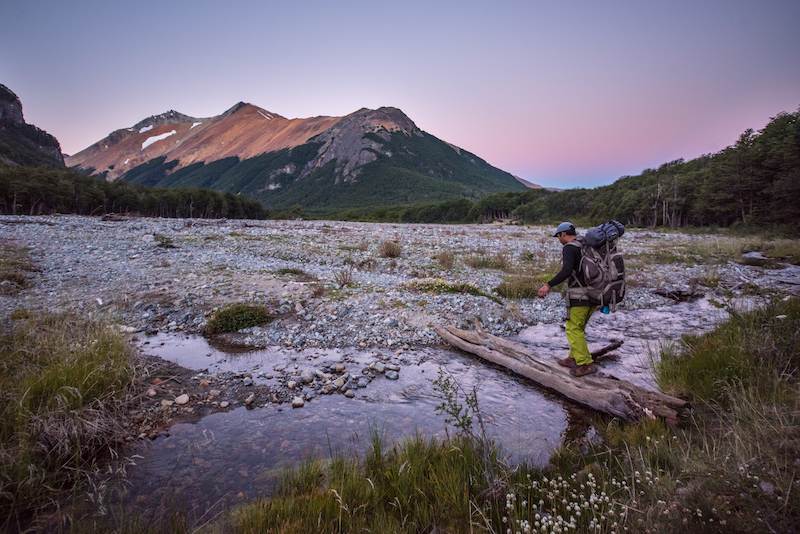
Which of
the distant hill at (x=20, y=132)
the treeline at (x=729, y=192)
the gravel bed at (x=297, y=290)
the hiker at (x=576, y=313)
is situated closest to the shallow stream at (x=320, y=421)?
the hiker at (x=576, y=313)

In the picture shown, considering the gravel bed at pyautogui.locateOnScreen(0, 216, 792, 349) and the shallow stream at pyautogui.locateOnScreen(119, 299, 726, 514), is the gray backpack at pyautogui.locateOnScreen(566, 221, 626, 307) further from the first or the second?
the gravel bed at pyautogui.locateOnScreen(0, 216, 792, 349)

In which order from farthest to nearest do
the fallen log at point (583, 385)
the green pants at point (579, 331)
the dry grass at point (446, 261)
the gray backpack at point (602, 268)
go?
the dry grass at point (446, 261) → the green pants at point (579, 331) → the gray backpack at point (602, 268) → the fallen log at point (583, 385)

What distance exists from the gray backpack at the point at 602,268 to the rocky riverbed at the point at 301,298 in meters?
2.24

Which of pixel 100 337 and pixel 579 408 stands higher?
pixel 100 337

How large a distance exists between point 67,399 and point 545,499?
17.3ft

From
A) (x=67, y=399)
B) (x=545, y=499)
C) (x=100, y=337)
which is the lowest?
(x=545, y=499)

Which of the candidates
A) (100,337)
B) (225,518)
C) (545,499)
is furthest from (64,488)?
(545,499)

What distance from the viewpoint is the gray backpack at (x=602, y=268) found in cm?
552

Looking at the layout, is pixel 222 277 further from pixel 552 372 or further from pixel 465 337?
pixel 552 372

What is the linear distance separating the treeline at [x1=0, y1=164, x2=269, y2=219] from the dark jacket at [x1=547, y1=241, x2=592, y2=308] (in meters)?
55.7

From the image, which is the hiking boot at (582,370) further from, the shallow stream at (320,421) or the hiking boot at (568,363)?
the shallow stream at (320,421)

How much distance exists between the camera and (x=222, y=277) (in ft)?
40.0

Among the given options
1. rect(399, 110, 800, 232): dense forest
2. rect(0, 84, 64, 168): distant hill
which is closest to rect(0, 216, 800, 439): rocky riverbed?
rect(399, 110, 800, 232): dense forest

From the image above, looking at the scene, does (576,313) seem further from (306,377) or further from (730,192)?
(730,192)
